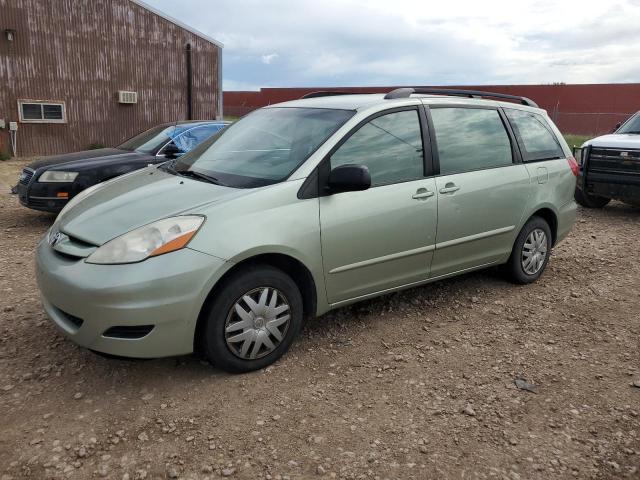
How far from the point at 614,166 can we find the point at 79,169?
7.99 metres

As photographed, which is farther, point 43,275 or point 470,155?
point 470,155

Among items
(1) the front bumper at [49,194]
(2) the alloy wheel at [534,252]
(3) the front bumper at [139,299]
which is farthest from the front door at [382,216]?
(1) the front bumper at [49,194]

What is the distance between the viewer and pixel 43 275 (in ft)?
10.6

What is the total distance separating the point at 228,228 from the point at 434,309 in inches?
84.7

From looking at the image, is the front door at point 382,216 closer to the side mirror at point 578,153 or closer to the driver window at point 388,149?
the driver window at point 388,149

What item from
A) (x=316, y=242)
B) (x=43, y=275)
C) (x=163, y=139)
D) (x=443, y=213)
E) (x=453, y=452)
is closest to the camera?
(x=453, y=452)

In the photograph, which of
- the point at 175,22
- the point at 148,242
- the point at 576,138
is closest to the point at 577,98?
the point at 576,138

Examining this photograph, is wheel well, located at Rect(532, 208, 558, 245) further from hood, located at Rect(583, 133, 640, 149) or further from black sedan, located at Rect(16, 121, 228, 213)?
hood, located at Rect(583, 133, 640, 149)

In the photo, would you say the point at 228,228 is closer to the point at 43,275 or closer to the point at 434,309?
the point at 43,275

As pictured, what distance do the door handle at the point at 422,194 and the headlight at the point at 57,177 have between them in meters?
4.78

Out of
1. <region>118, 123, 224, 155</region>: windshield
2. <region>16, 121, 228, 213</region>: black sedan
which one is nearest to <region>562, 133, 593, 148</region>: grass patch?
<region>118, 123, 224, 155</region>: windshield

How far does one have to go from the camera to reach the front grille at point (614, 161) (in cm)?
834

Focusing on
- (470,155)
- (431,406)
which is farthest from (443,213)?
(431,406)

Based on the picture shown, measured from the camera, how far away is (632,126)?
9367mm
